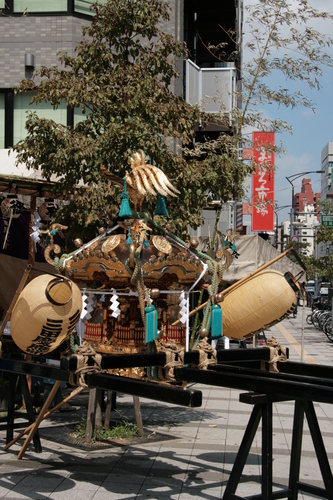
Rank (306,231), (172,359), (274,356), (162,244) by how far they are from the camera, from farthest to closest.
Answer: (306,231) → (162,244) → (274,356) → (172,359)

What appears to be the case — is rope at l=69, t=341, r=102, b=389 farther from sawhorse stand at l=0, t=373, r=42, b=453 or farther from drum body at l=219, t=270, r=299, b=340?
sawhorse stand at l=0, t=373, r=42, b=453

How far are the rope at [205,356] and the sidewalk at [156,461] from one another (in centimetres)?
160

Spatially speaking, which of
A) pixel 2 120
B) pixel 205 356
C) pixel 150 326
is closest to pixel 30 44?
pixel 2 120

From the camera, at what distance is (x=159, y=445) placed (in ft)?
28.1

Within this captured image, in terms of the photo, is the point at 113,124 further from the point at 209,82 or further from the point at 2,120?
the point at 209,82

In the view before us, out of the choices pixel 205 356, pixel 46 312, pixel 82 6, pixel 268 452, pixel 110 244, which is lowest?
pixel 268 452

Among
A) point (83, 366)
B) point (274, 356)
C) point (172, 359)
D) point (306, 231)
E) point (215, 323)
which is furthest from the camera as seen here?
point (306, 231)

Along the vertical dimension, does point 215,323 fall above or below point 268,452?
above

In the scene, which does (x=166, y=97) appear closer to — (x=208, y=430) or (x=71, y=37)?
(x=208, y=430)

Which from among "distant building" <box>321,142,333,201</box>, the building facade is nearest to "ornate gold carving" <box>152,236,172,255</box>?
the building facade

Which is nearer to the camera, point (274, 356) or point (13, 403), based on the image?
point (274, 356)

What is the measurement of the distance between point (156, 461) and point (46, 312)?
296 centimetres

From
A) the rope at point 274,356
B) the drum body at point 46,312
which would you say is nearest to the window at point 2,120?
the drum body at point 46,312

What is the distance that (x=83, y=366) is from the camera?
17.5 feet
